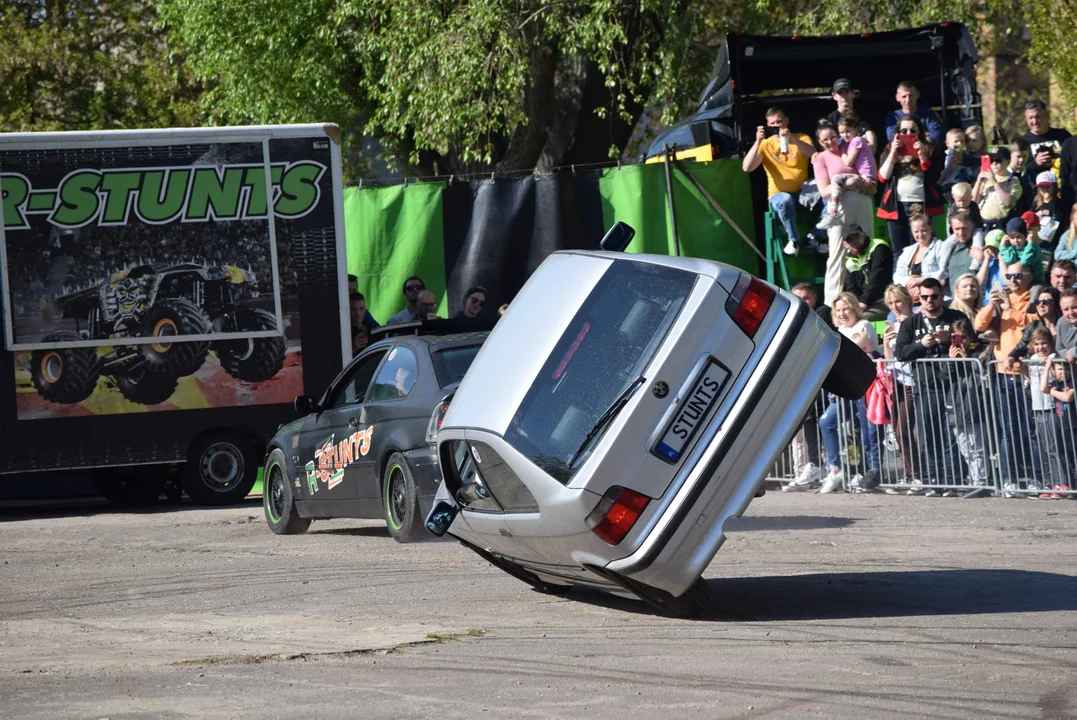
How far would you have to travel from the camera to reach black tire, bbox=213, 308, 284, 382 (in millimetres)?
15875

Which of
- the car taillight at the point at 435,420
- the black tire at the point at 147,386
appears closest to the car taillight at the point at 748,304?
the car taillight at the point at 435,420

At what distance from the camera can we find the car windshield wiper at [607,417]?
24.6 ft

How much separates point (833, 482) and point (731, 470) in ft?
27.1

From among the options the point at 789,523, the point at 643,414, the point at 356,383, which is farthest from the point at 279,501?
the point at 643,414

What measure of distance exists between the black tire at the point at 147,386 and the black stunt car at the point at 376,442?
2.47m

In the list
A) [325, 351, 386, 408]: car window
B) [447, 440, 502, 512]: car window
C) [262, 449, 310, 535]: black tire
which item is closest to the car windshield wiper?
[447, 440, 502, 512]: car window

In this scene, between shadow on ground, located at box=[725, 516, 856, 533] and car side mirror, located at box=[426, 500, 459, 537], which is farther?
shadow on ground, located at box=[725, 516, 856, 533]

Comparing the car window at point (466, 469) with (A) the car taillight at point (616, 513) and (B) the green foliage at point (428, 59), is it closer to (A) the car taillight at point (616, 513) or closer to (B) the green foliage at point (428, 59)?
(A) the car taillight at point (616, 513)

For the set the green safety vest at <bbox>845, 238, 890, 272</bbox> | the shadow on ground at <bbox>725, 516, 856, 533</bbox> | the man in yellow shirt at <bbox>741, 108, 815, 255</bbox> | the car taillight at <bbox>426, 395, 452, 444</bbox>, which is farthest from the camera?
the man in yellow shirt at <bbox>741, 108, 815, 255</bbox>

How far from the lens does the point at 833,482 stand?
1555cm

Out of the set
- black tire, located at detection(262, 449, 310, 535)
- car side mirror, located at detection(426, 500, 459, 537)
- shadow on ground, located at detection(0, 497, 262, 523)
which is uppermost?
car side mirror, located at detection(426, 500, 459, 537)

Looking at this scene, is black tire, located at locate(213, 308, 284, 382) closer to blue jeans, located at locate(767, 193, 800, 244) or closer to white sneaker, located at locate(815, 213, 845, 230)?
blue jeans, located at locate(767, 193, 800, 244)

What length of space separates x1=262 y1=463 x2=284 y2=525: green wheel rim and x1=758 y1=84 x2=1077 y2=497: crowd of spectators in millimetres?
5394

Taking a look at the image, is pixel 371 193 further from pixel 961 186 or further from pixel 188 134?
pixel 961 186
